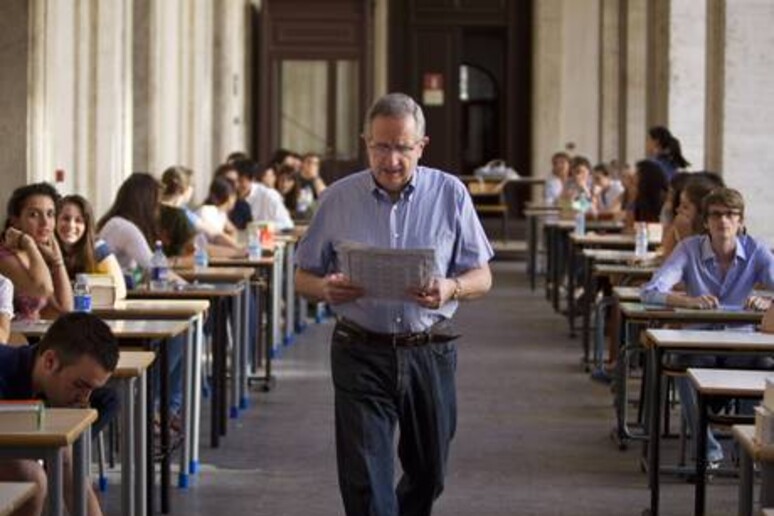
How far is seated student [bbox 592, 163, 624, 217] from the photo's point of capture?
21142 millimetres

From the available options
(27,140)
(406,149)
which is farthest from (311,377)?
(406,149)

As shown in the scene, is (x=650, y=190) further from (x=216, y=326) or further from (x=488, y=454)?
(x=216, y=326)

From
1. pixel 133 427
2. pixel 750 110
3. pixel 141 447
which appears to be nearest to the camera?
pixel 133 427

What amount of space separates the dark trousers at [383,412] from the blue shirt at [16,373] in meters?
1.00

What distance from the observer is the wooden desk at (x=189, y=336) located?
9.56m

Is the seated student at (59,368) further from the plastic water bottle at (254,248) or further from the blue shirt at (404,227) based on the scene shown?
the plastic water bottle at (254,248)

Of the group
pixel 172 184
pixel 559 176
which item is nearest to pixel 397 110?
pixel 172 184

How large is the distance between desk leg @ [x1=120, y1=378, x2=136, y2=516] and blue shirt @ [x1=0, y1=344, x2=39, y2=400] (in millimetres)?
1106

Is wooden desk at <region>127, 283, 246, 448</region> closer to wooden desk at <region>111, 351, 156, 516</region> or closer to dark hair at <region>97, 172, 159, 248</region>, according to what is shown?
dark hair at <region>97, 172, 159, 248</region>

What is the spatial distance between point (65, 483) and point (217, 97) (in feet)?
63.9

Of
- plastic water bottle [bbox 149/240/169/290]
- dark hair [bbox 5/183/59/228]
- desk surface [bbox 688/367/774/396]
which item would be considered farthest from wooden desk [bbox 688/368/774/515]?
plastic water bottle [bbox 149/240/169/290]

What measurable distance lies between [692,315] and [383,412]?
3345 mm

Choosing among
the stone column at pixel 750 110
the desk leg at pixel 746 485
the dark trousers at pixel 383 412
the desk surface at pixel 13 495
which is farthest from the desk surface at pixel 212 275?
the desk surface at pixel 13 495

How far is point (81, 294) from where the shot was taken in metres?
9.30
